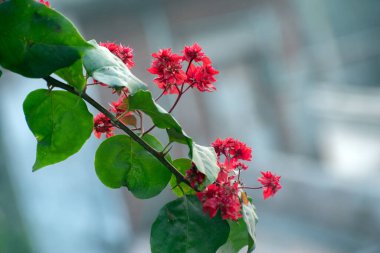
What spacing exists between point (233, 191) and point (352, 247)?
3.00 m

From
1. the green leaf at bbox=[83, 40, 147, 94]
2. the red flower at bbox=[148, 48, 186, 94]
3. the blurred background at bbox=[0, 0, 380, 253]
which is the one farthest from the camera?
the blurred background at bbox=[0, 0, 380, 253]

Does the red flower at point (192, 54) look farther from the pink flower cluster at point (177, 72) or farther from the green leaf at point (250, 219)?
the green leaf at point (250, 219)

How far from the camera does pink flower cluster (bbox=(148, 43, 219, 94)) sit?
0.53 meters

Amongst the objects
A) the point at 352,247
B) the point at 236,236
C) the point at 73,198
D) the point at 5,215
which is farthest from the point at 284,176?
the point at 236,236

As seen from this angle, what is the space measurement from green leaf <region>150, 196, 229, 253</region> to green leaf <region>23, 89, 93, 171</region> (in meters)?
0.09

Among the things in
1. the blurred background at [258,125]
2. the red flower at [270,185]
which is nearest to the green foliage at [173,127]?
the red flower at [270,185]

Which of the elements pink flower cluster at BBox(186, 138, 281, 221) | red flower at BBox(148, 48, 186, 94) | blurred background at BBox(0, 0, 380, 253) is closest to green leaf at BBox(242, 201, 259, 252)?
pink flower cluster at BBox(186, 138, 281, 221)

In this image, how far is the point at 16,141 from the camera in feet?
13.0

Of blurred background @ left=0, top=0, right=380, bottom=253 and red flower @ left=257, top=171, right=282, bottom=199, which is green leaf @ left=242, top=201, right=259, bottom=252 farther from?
blurred background @ left=0, top=0, right=380, bottom=253

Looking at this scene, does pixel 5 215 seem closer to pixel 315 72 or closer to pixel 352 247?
pixel 352 247

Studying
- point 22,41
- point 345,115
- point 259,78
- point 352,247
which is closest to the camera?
point 22,41

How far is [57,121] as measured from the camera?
1.61 feet

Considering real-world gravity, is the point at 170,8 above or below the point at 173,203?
above

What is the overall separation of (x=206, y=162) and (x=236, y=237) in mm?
86
